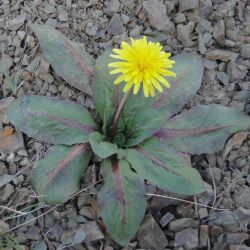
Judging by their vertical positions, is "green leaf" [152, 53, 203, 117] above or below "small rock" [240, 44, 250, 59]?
below

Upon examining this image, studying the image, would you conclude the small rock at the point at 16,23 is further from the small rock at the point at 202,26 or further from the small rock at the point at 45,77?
the small rock at the point at 202,26

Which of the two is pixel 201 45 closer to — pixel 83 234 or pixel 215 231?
pixel 215 231

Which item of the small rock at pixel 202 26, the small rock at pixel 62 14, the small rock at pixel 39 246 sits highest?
the small rock at pixel 62 14

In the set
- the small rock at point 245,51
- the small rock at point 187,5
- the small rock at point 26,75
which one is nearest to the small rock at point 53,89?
the small rock at point 26,75

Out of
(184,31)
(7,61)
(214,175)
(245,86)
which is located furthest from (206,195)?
(7,61)

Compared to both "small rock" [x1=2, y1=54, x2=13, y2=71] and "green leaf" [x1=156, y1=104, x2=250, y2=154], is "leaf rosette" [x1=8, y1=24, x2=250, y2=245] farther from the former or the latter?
"small rock" [x1=2, y1=54, x2=13, y2=71]

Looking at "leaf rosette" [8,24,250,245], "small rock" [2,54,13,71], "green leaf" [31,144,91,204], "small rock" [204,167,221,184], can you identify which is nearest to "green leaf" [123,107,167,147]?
"leaf rosette" [8,24,250,245]

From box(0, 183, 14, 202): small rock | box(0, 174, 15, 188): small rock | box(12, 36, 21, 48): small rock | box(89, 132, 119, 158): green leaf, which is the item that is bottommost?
box(0, 183, 14, 202): small rock
